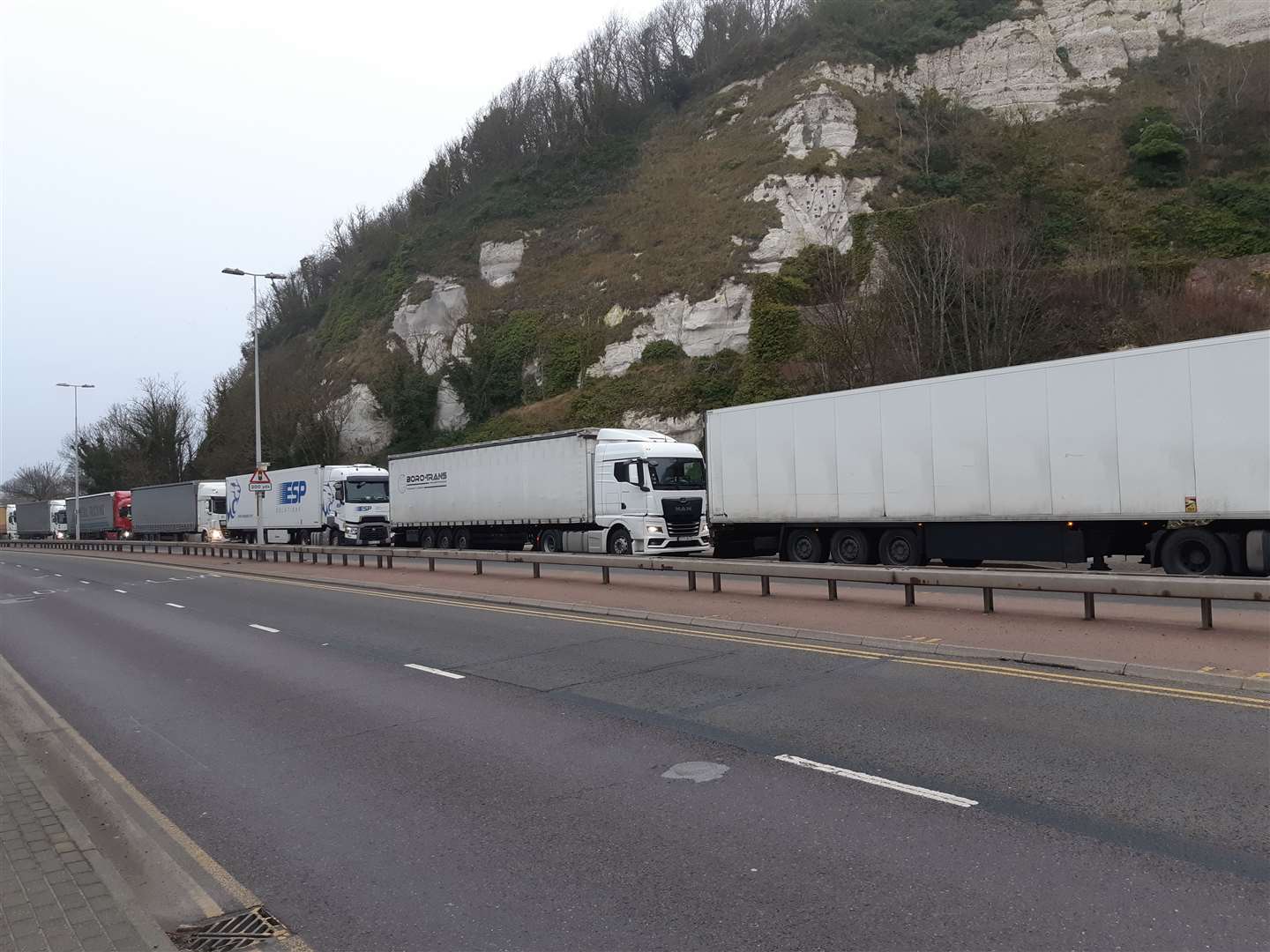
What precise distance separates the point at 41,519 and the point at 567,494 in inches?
2940

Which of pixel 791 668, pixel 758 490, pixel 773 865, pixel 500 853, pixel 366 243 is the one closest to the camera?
pixel 773 865

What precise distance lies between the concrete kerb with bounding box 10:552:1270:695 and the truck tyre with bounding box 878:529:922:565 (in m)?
7.41

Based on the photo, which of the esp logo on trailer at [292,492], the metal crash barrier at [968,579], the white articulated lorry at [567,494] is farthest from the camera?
the esp logo on trailer at [292,492]

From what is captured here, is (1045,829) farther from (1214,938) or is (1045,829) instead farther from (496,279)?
(496,279)

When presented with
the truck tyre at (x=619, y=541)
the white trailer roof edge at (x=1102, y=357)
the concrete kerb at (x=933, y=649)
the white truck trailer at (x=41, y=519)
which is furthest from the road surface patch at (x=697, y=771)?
the white truck trailer at (x=41, y=519)

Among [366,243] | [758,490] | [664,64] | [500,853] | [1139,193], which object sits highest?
[664,64]

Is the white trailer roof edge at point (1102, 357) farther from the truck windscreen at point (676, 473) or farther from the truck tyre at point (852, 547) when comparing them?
the truck windscreen at point (676, 473)

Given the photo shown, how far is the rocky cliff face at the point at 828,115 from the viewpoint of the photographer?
1966 inches

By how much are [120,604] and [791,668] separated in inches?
658

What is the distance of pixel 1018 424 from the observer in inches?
685

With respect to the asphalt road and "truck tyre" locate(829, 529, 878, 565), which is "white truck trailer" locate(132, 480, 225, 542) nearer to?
"truck tyre" locate(829, 529, 878, 565)

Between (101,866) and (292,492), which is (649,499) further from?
(292,492)

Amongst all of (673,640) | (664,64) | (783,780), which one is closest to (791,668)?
(673,640)

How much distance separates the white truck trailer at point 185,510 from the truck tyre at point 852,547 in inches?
1574
